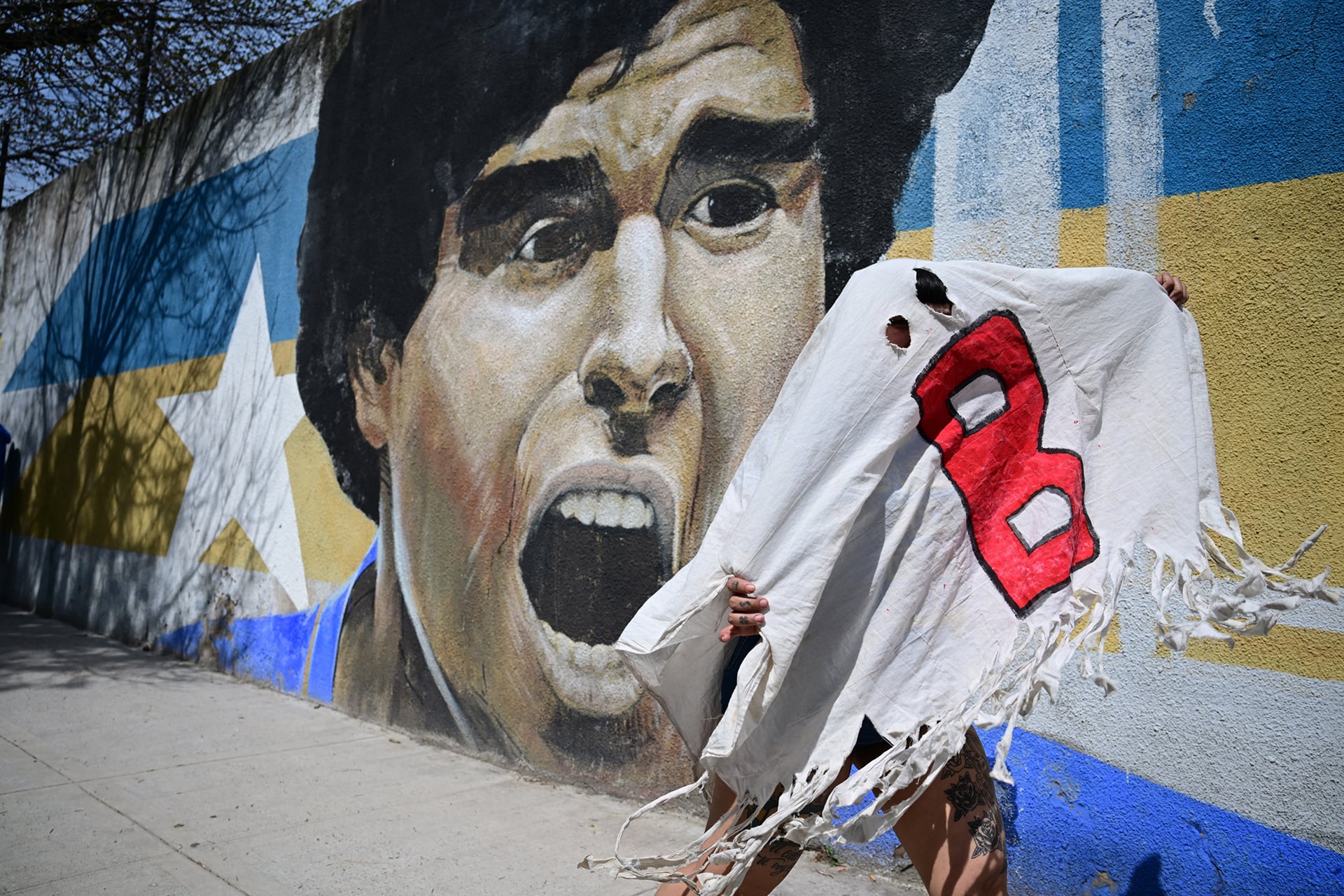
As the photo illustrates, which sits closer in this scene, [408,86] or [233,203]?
[408,86]

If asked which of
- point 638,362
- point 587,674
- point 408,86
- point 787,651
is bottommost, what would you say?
point 587,674

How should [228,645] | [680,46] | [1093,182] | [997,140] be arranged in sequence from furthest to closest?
[228,645]
[680,46]
[997,140]
[1093,182]

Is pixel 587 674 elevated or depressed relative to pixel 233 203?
depressed

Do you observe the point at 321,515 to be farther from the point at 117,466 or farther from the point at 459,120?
the point at 117,466

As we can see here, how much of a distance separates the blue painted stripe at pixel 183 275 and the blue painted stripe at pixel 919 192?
4.37 m

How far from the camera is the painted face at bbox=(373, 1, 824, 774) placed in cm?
388

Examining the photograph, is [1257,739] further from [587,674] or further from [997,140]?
[587,674]

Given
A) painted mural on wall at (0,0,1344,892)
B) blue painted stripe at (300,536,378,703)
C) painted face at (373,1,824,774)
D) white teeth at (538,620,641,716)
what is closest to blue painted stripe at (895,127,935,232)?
painted mural on wall at (0,0,1344,892)

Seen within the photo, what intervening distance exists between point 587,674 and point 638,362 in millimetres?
1408

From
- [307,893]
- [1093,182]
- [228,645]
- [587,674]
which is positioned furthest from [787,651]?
[228,645]

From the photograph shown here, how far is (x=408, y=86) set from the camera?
5641mm

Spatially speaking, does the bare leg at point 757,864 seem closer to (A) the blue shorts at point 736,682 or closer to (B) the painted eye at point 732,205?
(A) the blue shorts at point 736,682

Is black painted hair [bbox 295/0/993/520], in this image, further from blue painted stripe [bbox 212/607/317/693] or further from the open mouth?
the open mouth

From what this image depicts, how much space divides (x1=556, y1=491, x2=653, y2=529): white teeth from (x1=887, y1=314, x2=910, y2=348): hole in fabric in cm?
223
